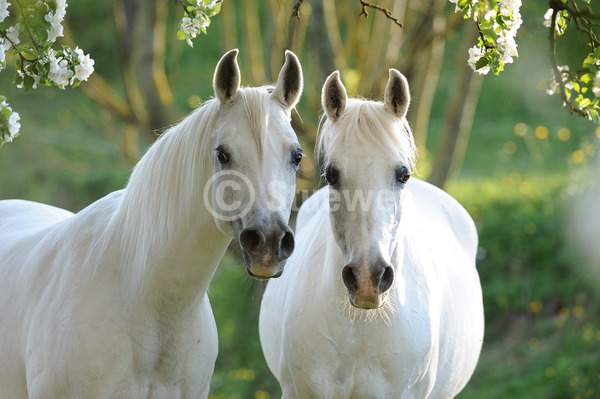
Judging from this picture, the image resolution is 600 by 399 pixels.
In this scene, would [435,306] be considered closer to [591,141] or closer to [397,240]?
[397,240]

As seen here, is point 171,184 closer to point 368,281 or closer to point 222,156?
point 222,156

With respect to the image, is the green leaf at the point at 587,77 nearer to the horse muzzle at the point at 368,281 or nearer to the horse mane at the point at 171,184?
the horse muzzle at the point at 368,281

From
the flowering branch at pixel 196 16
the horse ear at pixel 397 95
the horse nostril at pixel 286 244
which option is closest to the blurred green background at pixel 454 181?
the horse ear at pixel 397 95

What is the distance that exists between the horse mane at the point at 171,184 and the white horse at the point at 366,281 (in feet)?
1.55

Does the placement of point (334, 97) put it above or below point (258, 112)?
below

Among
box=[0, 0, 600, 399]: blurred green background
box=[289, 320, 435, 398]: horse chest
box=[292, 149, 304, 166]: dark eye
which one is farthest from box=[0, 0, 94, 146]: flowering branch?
box=[0, 0, 600, 399]: blurred green background

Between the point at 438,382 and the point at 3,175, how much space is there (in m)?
9.98

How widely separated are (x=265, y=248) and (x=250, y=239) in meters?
0.07

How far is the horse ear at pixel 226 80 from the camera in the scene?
115 inches

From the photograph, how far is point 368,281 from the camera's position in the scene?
2.90 m

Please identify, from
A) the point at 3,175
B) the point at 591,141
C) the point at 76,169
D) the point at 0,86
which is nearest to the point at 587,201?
the point at 591,141

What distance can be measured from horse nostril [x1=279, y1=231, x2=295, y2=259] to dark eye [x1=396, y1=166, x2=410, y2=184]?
63 centimetres

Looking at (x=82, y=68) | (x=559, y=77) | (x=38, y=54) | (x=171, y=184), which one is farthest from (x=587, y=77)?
(x=38, y=54)

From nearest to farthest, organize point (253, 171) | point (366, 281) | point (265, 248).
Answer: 1. point (265, 248)
2. point (253, 171)
3. point (366, 281)
